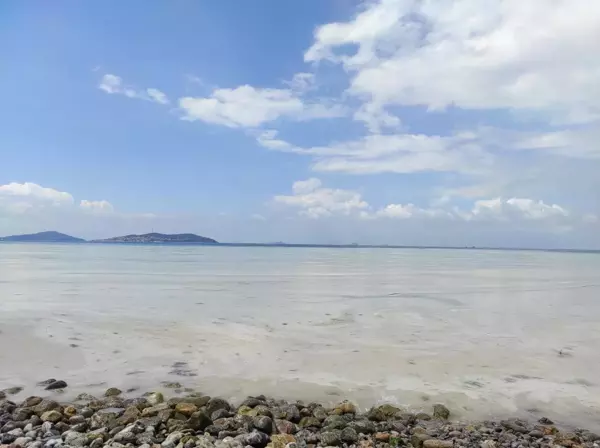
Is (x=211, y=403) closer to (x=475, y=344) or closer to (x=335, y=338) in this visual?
(x=335, y=338)

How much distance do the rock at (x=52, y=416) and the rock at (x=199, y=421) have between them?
1835mm

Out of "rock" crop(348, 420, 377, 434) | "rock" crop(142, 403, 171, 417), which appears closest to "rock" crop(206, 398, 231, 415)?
"rock" crop(142, 403, 171, 417)

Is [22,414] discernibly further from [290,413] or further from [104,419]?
[290,413]

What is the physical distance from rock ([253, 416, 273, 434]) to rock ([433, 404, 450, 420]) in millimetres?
2653

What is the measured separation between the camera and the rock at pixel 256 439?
6.23 meters

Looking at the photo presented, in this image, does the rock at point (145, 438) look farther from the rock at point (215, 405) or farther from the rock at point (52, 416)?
the rock at point (52, 416)

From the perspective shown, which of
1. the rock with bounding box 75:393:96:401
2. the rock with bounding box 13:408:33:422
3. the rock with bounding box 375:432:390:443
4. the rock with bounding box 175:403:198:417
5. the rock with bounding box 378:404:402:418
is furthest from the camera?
the rock with bounding box 75:393:96:401

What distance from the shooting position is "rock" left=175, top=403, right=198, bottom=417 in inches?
283

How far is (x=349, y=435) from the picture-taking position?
643 centimetres

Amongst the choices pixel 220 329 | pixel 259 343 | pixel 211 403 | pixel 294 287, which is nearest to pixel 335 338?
pixel 259 343

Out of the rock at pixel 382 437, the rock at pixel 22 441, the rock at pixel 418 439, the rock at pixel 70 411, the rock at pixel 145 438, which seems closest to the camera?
the rock at pixel 22 441

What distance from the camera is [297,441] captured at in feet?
20.8

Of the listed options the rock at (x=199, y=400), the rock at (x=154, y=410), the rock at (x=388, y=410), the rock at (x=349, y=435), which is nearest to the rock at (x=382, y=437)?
the rock at (x=349, y=435)

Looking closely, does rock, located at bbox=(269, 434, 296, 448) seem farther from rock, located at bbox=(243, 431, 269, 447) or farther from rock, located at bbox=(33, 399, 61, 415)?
rock, located at bbox=(33, 399, 61, 415)
